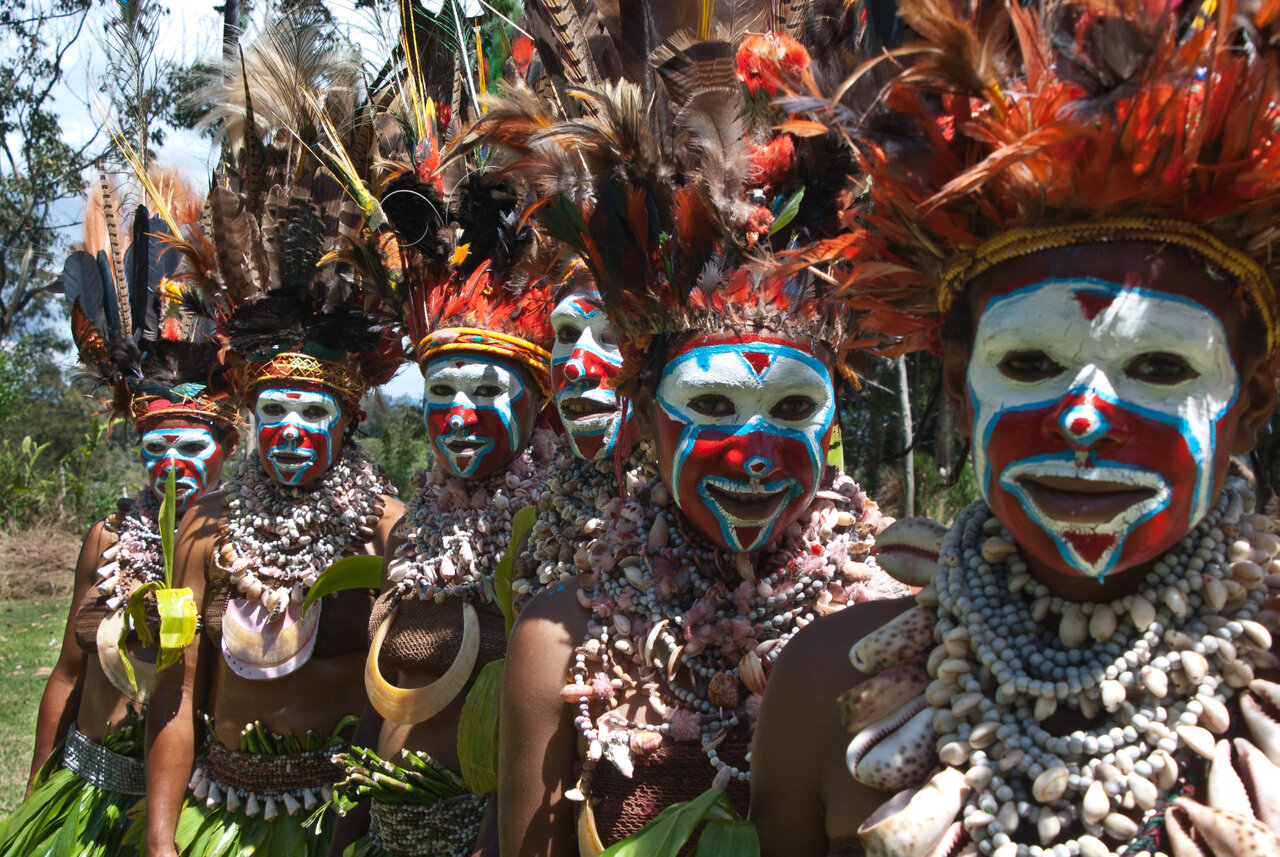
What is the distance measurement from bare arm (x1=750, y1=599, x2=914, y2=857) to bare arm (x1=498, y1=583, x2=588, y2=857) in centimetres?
63

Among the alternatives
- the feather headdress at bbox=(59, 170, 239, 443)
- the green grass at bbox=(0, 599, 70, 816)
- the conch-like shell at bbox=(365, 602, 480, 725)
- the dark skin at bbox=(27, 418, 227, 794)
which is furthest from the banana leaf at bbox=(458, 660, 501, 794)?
the green grass at bbox=(0, 599, 70, 816)

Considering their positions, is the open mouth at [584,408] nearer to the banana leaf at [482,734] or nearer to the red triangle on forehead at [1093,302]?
the banana leaf at [482,734]

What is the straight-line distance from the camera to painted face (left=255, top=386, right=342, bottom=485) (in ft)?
14.2

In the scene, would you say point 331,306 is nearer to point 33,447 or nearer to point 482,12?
point 482,12

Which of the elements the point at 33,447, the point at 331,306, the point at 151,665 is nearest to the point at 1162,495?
the point at 331,306

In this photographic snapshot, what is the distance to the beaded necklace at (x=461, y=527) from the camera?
3463mm

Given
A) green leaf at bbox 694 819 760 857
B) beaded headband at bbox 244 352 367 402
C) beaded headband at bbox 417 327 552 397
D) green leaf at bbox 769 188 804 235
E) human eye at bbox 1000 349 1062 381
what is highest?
beaded headband at bbox 244 352 367 402

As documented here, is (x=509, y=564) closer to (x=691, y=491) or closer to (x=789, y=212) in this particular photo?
(x=691, y=491)

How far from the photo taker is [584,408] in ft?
10.3

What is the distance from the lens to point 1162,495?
56.6 inches

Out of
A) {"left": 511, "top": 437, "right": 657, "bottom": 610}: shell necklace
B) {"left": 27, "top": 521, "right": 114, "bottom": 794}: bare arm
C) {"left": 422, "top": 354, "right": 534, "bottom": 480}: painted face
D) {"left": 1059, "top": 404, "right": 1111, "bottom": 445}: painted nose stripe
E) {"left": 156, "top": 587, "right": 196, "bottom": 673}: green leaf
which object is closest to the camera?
{"left": 1059, "top": 404, "right": 1111, "bottom": 445}: painted nose stripe

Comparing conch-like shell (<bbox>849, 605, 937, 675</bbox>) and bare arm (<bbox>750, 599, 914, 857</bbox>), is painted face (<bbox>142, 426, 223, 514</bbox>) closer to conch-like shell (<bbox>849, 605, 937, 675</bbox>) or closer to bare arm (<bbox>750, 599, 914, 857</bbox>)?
bare arm (<bbox>750, 599, 914, 857</bbox>)

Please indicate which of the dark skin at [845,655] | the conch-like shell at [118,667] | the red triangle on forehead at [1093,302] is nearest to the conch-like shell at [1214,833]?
the dark skin at [845,655]

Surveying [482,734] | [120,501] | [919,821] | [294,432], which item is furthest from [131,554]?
[919,821]
